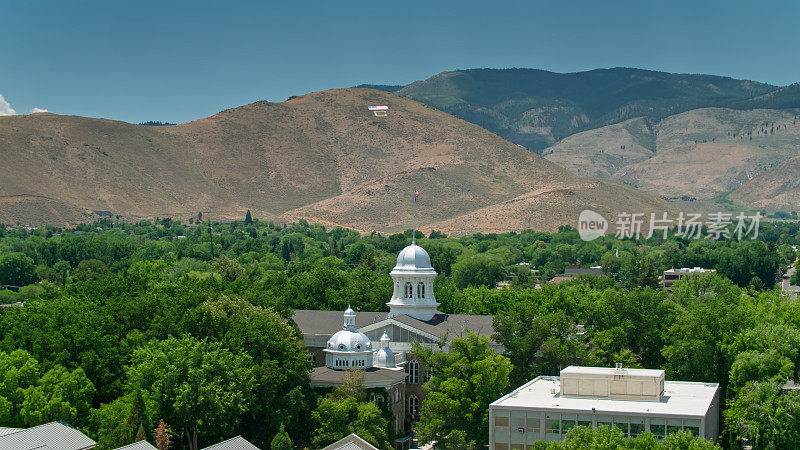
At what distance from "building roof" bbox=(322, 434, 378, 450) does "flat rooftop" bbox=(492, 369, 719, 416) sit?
647cm

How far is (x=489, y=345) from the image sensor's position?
69.8m

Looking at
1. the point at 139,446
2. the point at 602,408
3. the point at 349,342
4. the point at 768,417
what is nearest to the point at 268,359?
the point at 349,342

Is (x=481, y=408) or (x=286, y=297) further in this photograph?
(x=286, y=297)

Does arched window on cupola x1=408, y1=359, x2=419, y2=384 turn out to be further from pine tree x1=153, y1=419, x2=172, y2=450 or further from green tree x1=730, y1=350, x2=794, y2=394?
green tree x1=730, y1=350, x2=794, y2=394

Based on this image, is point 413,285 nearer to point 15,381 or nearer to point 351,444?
point 351,444

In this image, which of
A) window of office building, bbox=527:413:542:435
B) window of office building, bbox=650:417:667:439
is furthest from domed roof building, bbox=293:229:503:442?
window of office building, bbox=650:417:667:439

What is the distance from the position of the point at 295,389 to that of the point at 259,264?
323 ft

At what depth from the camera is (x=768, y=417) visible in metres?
55.9

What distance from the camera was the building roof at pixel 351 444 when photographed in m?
51.4

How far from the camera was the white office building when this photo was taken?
52531mm

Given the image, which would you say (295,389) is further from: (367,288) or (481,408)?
(367,288)

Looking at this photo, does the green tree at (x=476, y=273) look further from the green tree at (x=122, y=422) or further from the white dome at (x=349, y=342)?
the green tree at (x=122, y=422)

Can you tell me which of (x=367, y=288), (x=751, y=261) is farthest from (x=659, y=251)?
(x=367, y=288)

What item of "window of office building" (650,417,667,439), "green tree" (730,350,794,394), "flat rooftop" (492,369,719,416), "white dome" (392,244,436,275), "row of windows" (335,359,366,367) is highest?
"white dome" (392,244,436,275)
